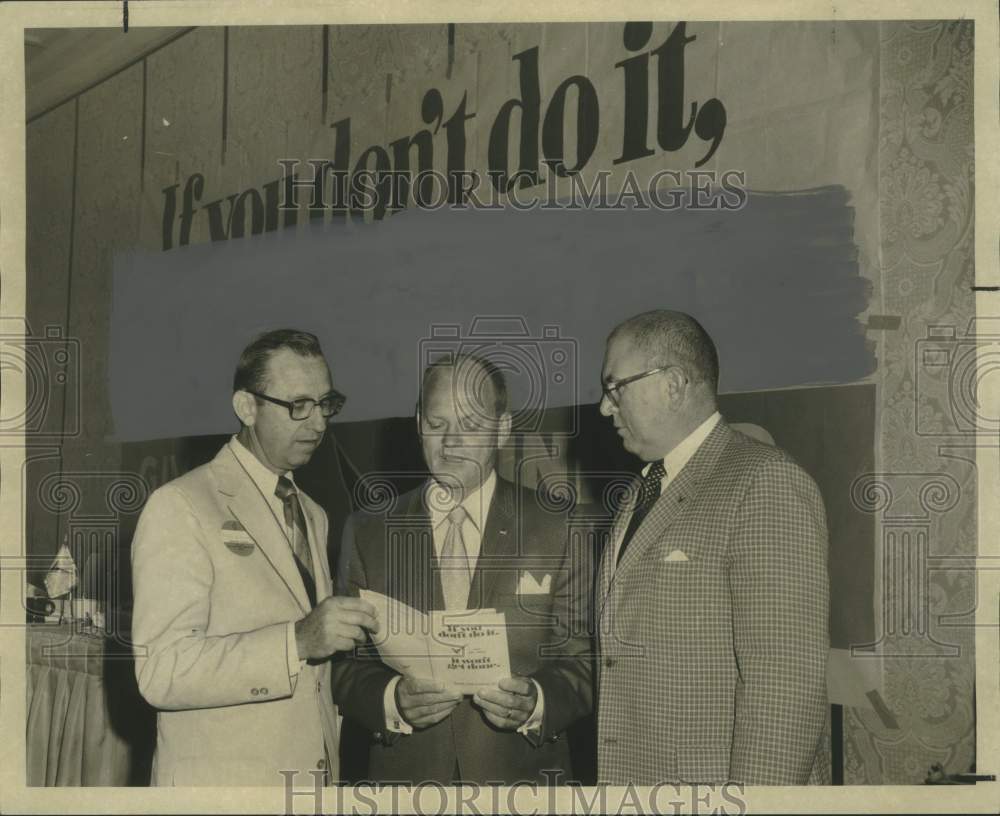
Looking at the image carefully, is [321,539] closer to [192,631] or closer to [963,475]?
[192,631]

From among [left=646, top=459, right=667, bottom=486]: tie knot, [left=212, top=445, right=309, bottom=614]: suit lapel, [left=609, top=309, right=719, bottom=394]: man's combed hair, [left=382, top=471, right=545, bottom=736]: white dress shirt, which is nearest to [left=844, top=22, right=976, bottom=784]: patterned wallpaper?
[left=609, top=309, right=719, bottom=394]: man's combed hair

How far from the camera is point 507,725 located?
428cm

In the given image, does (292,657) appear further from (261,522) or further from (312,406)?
(312,406)

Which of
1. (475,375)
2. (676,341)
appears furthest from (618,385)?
(475,375)

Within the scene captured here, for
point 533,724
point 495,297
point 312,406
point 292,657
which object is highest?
point 495,297

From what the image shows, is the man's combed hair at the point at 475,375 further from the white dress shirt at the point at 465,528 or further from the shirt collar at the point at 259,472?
the shirt collar at the point at 259,472

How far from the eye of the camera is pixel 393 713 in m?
4.30

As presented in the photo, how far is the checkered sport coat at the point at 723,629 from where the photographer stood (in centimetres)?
377

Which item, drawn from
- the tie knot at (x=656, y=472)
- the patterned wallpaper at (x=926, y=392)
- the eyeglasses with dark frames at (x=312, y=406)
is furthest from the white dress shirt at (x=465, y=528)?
the patterned wallpaper at (x=926, y=392)

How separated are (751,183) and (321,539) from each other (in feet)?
6.17

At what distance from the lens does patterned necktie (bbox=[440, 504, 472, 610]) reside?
4332 millimetres

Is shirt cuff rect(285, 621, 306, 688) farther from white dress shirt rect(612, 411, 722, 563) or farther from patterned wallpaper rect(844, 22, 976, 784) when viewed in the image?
patterned wallpaper rect(844, 22, 976, 784)

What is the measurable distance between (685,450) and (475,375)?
0.78 m

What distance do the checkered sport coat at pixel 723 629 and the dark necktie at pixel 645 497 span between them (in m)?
0.06
